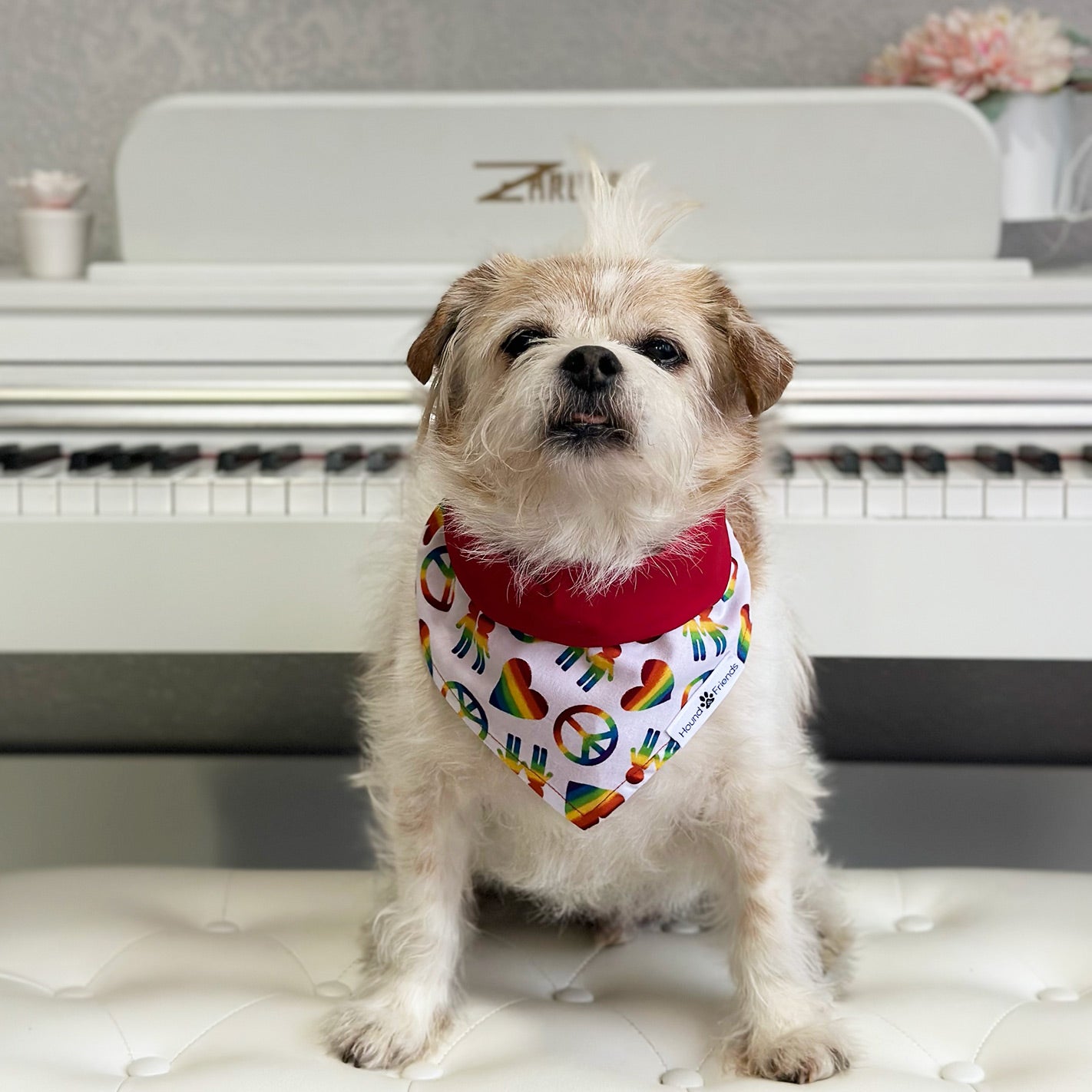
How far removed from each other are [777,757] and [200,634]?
23.7 inches

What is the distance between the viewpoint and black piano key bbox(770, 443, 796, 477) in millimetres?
1297

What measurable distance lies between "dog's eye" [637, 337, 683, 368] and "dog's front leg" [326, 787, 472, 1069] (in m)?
0.41

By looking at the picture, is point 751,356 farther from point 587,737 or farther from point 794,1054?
point 794,1054

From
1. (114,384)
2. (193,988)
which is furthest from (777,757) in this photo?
(114,384)

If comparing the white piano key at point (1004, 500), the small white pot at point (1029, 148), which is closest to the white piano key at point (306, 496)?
the white piano key at point (1004, 500)

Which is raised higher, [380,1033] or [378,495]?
[378,495]

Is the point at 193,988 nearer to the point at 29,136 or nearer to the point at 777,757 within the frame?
the point at 777,757

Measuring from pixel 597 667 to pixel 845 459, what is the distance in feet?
1.49

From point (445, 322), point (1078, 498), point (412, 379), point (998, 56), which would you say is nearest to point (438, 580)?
point (445, 322)

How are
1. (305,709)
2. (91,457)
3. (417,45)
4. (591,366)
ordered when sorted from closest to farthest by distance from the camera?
(591,366)
(91,457)
(417,45)
(305,709)

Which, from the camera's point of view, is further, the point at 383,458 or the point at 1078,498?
the point at 383,458

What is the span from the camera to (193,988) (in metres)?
1.07

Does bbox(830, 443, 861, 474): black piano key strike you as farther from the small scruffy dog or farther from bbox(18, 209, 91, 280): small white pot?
bbox(18, 209, 91, 280): small white pot

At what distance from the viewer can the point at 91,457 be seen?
1.36 m
